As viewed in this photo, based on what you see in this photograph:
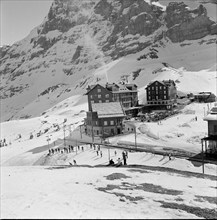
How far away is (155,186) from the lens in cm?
2369

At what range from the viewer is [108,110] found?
69.6 m

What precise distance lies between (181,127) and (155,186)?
4011 centimetres

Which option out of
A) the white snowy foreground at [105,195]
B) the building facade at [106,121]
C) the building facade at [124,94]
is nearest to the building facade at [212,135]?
the white snowy foreground at [105,195]

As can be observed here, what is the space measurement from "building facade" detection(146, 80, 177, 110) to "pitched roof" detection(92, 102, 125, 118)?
37.1 meters

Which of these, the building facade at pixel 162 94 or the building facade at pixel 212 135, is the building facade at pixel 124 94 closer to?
the building facade at pixel 162 94

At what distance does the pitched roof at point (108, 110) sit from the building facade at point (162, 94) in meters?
37.1

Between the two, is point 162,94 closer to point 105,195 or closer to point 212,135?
point 212,135

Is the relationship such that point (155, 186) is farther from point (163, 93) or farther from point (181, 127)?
point (163, 93)

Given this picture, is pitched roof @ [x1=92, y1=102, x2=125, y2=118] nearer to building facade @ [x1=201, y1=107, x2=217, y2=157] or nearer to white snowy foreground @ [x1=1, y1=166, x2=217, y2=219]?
building facade @ [x1=201, y1=107, x2=217, y2=157]

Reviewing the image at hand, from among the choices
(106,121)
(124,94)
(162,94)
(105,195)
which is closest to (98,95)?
(106,121)

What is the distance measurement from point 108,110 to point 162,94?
3983 centimetres

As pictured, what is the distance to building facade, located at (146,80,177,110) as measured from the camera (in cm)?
10394

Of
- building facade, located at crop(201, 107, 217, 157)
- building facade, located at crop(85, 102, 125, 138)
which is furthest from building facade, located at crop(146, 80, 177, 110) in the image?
building facade, located at crop(201, 107, 217, 157)

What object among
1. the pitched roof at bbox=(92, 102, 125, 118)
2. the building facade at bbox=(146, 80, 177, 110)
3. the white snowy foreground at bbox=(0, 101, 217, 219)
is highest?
the building facade at bbox=(146, 80, 177, 110)
